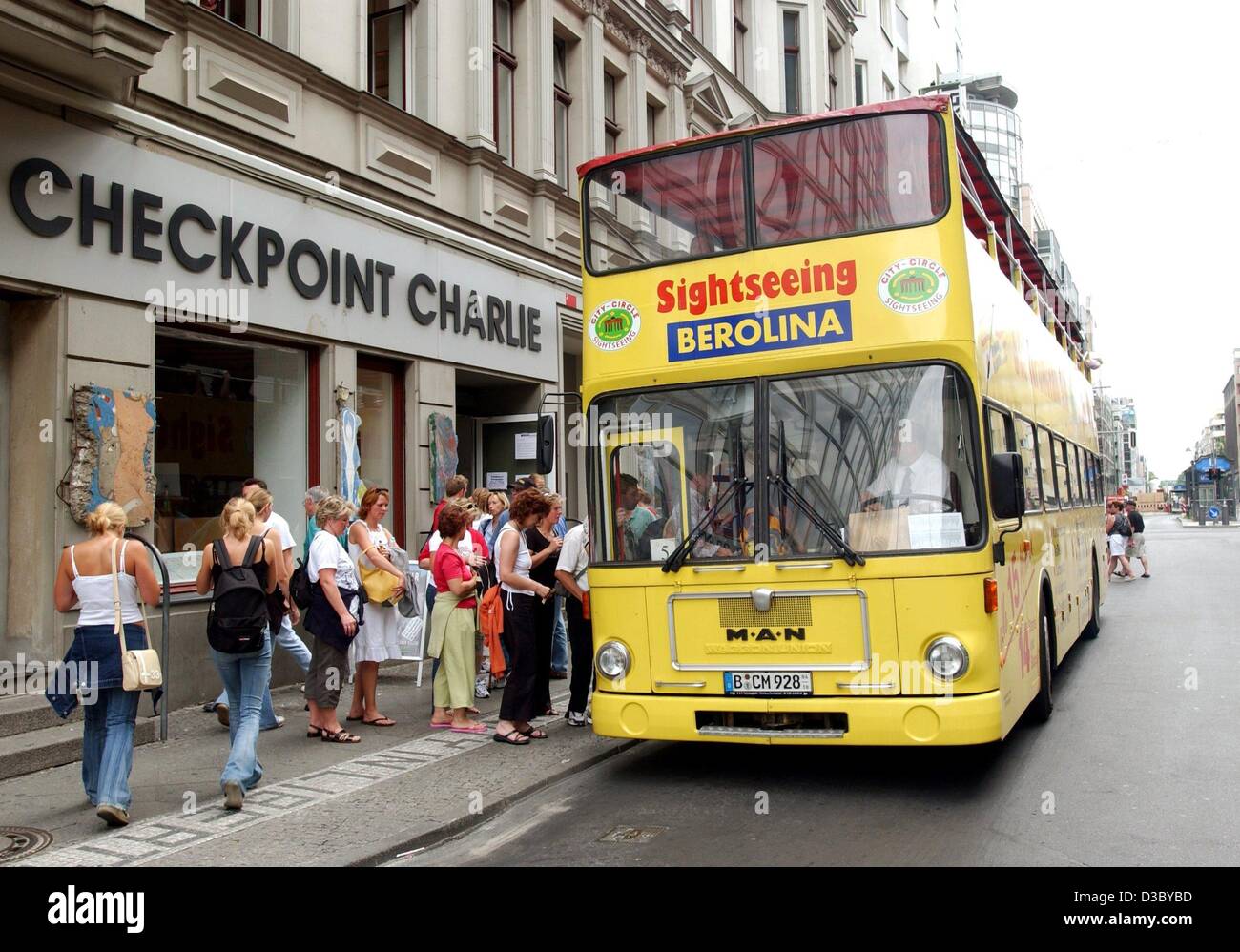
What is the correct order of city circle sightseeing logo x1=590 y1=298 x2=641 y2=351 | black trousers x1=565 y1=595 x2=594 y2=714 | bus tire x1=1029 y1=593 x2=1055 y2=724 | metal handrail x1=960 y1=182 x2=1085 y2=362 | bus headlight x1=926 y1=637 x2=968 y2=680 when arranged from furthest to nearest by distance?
1. black trousers x1=565 y1=595 x2=594 y2=714
2. bus tire x1=1029 y1=593 x2=1055 y2=724
3. metal handrail x1=960 y1=182 x2=1085 y2=362
4. city circle sightseeing logo x1=590 y1=298 x2=641 y2=351
5. bus headlight x1=926 y1=637 x2=968 y2=680

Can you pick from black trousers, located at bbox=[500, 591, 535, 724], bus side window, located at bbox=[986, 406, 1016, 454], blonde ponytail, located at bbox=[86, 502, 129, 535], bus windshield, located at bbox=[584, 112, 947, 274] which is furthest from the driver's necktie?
blonde ponytail, located at bbox=[86, 502, 129, 535]

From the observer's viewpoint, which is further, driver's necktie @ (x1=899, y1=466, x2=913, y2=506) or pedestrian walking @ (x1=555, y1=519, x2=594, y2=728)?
pedestrian walking @ (x1=555, y1=519, x2=594, y2=728)

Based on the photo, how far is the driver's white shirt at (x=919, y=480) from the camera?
19.6 ft

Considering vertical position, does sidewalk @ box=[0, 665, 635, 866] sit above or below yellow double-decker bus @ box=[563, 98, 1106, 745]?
below

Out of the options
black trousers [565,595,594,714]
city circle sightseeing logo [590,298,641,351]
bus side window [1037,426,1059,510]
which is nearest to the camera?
city circle sightseeing logo [590,298,641,351]

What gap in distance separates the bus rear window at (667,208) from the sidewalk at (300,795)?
3386 millimetres

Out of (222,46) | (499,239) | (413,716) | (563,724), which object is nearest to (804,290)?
(563,724)

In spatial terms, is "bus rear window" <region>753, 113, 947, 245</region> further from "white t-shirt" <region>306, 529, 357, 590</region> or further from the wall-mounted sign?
the wall-mounted sign

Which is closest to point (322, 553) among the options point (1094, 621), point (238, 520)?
point (238, 520)

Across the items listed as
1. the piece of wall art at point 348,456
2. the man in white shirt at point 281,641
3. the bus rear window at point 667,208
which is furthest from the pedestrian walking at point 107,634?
the piece of wall art at point 348,456

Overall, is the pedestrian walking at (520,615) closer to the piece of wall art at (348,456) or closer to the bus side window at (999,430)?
the bus side window at (999,430)

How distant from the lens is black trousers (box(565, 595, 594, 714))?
8.45m

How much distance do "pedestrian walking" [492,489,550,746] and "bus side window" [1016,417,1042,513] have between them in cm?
345
